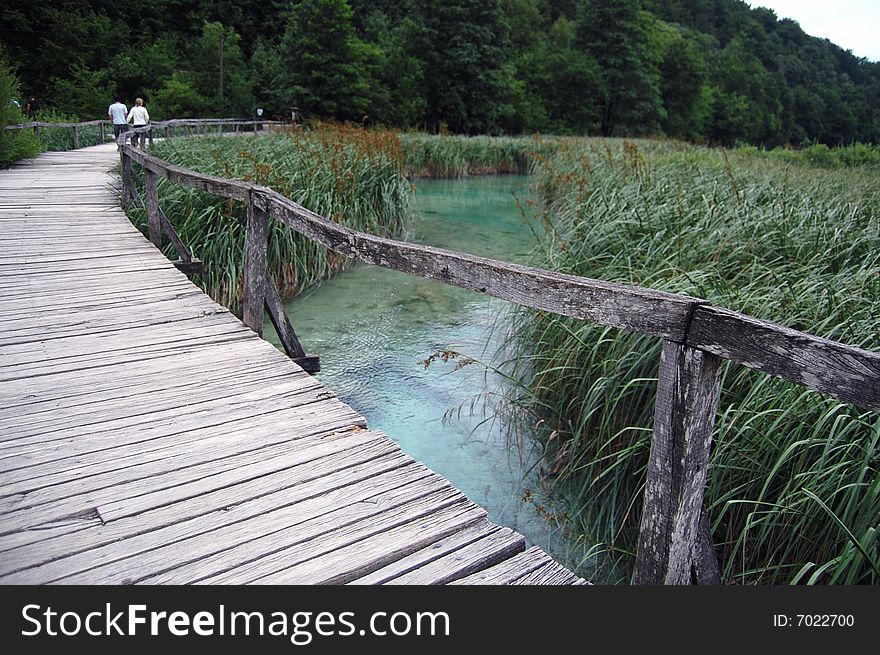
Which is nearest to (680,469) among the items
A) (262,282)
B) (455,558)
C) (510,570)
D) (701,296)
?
(510,570)

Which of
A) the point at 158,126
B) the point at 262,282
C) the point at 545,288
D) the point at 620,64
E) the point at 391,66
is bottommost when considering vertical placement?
the point at 262,282

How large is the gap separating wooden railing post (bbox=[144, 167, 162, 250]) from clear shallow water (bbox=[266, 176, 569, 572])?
1399 millimetres

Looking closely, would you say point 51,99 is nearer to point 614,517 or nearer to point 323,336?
point 323,336

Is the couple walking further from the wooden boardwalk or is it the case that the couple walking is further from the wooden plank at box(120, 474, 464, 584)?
the wooden plank at box(120, 474, 464, 584)

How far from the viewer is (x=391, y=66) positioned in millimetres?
36781

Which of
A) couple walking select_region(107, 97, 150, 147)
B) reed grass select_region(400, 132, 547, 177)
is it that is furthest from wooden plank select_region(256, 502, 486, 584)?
reed grass select_region(400, 132, 547, 177)

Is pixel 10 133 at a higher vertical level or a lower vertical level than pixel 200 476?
higher

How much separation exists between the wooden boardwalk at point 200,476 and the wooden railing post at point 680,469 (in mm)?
260

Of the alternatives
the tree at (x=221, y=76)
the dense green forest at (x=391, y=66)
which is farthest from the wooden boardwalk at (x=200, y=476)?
the tree at (x=221, y=76)

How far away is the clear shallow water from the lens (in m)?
3.88

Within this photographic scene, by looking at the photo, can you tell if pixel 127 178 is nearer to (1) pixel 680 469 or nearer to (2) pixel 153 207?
(2) pixel 153 207

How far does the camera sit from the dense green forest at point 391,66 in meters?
31.8

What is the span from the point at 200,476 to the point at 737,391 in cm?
240

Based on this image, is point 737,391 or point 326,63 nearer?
point 737,391
